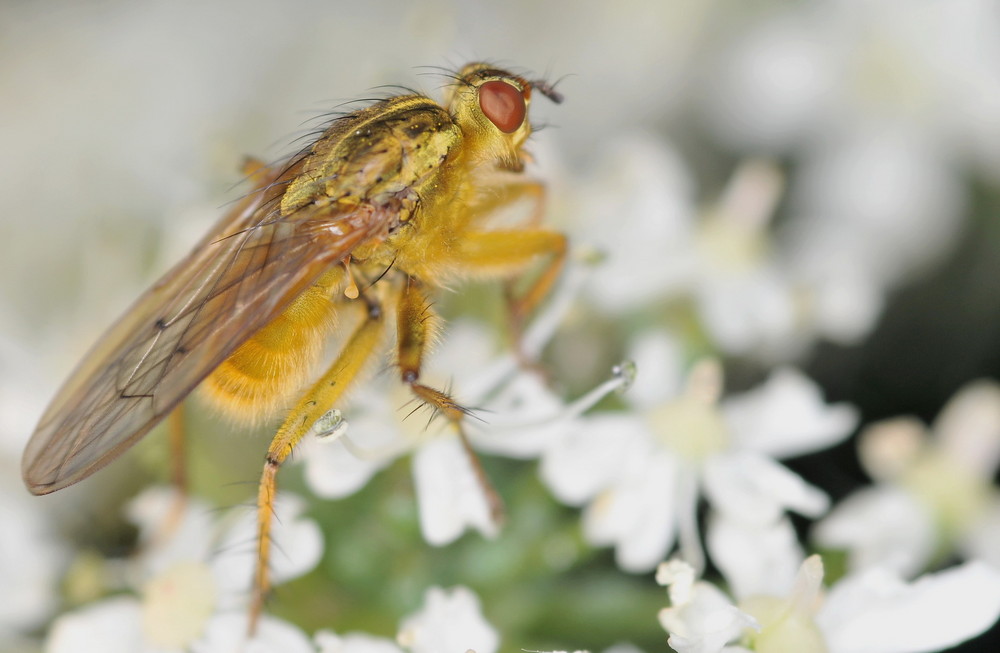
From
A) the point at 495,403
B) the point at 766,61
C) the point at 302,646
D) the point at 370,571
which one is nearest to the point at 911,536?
the point at 495,403

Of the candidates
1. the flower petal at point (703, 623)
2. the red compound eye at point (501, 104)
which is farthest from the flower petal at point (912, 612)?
the red compound eye at point (501, 104)

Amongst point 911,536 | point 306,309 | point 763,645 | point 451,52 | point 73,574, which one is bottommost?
point 763,645

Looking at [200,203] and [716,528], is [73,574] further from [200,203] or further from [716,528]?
[716,528]

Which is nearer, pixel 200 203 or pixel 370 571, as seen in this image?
pixel 370 571

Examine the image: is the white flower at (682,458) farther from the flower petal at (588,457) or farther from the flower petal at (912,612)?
the flower petal at (912,612)

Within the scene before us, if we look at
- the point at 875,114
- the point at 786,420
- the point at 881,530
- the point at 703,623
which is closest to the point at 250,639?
the point at 703,623

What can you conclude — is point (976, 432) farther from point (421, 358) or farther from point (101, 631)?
point (101, 631)
